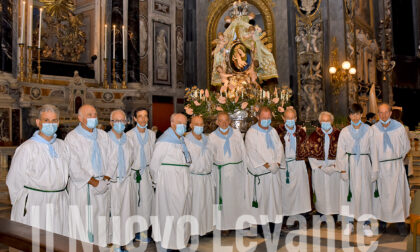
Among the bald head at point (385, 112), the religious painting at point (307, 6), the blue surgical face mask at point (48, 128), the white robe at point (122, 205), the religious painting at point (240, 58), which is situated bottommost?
the white robe at point (122, 205)

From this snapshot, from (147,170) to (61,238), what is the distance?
12.3ft

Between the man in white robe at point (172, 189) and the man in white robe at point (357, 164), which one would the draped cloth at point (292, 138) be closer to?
the man in white robe at point (357, 164)

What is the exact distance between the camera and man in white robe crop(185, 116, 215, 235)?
18.4 feet

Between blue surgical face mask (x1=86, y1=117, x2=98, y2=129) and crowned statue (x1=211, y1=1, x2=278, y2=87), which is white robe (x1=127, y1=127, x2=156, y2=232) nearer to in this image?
blue surgical face mask (x1=86, y1=117, x2=98, y2=129)

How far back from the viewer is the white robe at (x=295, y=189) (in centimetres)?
659

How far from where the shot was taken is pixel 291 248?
5.21m

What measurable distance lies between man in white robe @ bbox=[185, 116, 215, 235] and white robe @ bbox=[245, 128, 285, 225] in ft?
2.47

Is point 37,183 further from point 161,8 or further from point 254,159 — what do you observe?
point 161,8

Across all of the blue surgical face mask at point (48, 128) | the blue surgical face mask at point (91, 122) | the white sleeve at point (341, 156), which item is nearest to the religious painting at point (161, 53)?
the white sleeve at point (341, 156)

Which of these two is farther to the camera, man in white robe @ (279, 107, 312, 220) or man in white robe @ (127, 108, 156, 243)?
man in white robe @ (279, 107, 312, 220)

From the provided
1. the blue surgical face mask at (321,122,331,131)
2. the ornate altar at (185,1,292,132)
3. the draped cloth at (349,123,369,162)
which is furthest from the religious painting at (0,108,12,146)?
the draped cloth at (349,123,369,162)

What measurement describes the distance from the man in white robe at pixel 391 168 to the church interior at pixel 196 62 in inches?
13.7

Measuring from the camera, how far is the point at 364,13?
1630cm

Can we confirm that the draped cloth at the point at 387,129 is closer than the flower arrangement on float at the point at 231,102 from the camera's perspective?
Yes
